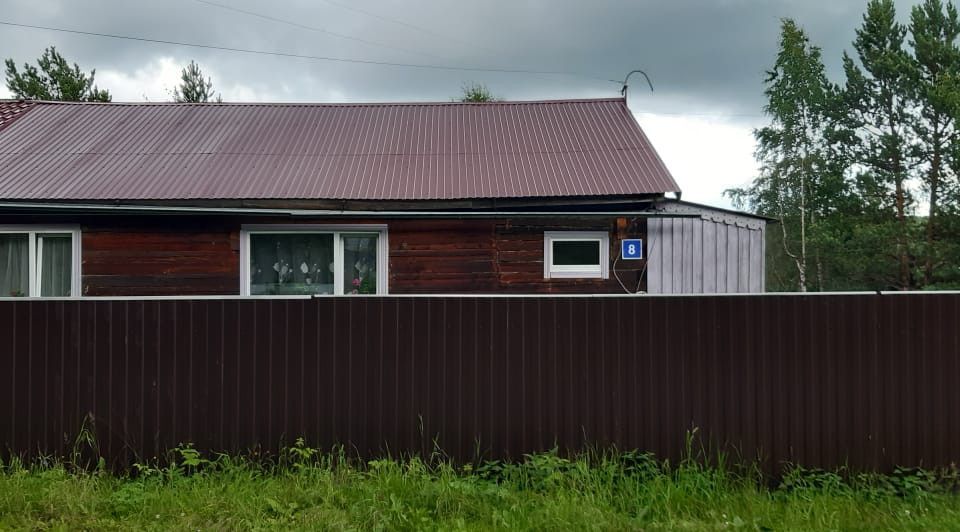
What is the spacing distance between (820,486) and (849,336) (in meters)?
1.07

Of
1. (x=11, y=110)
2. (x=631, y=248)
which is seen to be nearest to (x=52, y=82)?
(x=11, y=110)

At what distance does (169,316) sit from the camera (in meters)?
4.39

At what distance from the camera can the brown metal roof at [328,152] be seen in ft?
25.6

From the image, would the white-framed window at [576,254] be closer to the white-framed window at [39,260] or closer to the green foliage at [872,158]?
the white-framed window at [39,260]

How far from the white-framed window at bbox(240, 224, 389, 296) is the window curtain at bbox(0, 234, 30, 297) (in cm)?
286

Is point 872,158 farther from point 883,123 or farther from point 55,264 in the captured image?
point 55,264

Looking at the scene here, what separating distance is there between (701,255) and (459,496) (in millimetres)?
5423

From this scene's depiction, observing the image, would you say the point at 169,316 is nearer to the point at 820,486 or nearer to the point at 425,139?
the point at 820,486

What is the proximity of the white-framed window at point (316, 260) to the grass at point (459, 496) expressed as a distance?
3789 millimetres

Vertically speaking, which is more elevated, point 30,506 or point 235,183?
point 235,183

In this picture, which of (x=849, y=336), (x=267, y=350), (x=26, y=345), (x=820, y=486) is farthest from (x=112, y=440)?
(x=849, y=336)

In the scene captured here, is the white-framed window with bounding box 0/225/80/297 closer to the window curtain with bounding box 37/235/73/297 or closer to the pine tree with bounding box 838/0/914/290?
the window curtain with bounding box 37/235/73/297

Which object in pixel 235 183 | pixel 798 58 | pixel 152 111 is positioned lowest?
pixel 235 183

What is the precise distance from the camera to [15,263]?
788 centimetres
